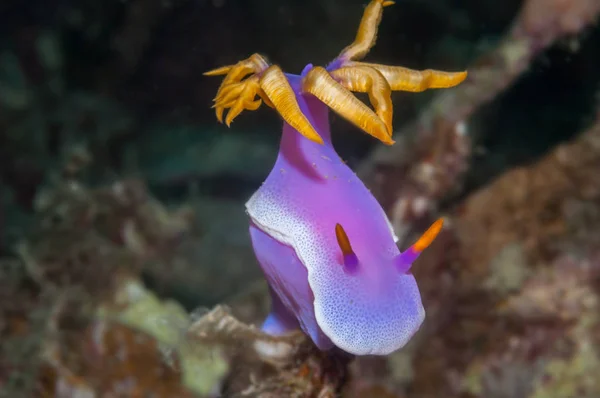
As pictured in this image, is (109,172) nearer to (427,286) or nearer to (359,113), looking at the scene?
(427,286)

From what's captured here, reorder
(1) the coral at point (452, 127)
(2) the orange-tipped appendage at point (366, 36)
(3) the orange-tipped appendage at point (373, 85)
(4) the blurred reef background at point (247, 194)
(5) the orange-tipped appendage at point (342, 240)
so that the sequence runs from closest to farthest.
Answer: (5) the orange-tipped appendage at point (342, 240) → (3) the orange-tipped appendage at point (373, 85) → (2) the orange-tipped appendage at point (366, 36) → (4) the blurred reef background at point (247, 194) → (1) the coral at point (452, 127)

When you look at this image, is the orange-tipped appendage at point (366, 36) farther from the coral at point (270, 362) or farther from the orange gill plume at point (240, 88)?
the coral at point (270, 362)

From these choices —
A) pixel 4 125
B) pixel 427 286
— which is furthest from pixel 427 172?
pixel 4 125

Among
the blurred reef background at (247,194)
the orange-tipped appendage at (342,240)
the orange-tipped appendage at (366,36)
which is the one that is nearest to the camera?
the orange-tipped appendage at (342,240)

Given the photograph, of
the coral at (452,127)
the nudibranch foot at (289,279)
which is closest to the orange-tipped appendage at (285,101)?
the nudibranch foot at (289,279)

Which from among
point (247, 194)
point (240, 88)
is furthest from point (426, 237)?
point (247, 194)

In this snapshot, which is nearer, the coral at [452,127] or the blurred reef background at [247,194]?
the blurred reef background at [247,194]

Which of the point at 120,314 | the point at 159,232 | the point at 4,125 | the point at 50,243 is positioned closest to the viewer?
the point at 120,314
